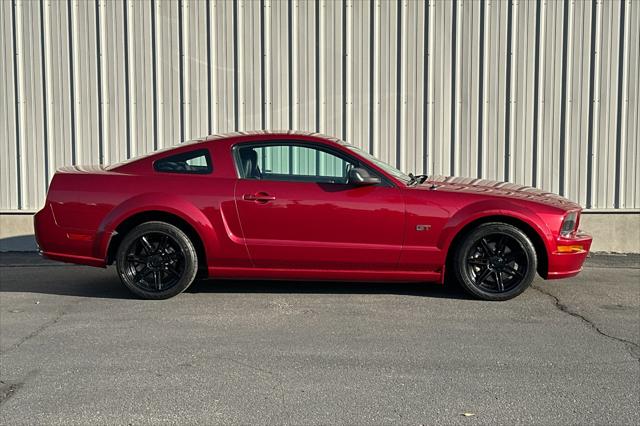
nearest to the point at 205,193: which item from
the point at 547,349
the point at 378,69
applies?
the point at 547,349

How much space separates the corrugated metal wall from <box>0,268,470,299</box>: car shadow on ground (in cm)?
265

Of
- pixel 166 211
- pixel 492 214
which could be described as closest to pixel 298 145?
pixel 166 211

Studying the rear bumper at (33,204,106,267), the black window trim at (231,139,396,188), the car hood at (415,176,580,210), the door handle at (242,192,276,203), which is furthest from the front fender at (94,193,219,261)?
the car hood at (415,176,580,210)

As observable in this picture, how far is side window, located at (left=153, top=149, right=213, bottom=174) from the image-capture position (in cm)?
664

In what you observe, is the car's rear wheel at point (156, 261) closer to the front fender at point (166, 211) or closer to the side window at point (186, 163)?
the front fender at point (166, 211)

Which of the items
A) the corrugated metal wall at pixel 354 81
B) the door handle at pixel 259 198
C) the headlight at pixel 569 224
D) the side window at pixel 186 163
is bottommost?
the headlight at pixel 569 224

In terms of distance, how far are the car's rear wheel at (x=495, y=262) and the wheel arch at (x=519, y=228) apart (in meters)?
0.06

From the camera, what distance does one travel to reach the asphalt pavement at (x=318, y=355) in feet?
13.3

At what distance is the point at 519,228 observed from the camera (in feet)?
21.3

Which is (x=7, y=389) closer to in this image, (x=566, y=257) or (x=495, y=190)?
(x=495, y=190)

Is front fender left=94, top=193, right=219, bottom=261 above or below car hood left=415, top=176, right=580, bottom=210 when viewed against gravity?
below

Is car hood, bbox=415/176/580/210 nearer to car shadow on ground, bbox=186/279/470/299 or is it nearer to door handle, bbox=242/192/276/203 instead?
car shadow on ground, bbox=186/279/470/299

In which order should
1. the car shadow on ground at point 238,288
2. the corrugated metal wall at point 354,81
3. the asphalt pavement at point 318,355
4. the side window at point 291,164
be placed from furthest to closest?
the corrugated metal wall at point 354,81
the car shadow on ground at point 238,288
the side window at point 291,164
the asphalt pavement at point 318,355

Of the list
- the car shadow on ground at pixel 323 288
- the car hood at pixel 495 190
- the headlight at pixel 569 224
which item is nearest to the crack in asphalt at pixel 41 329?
the car shadow on ground at pixel 323 288
